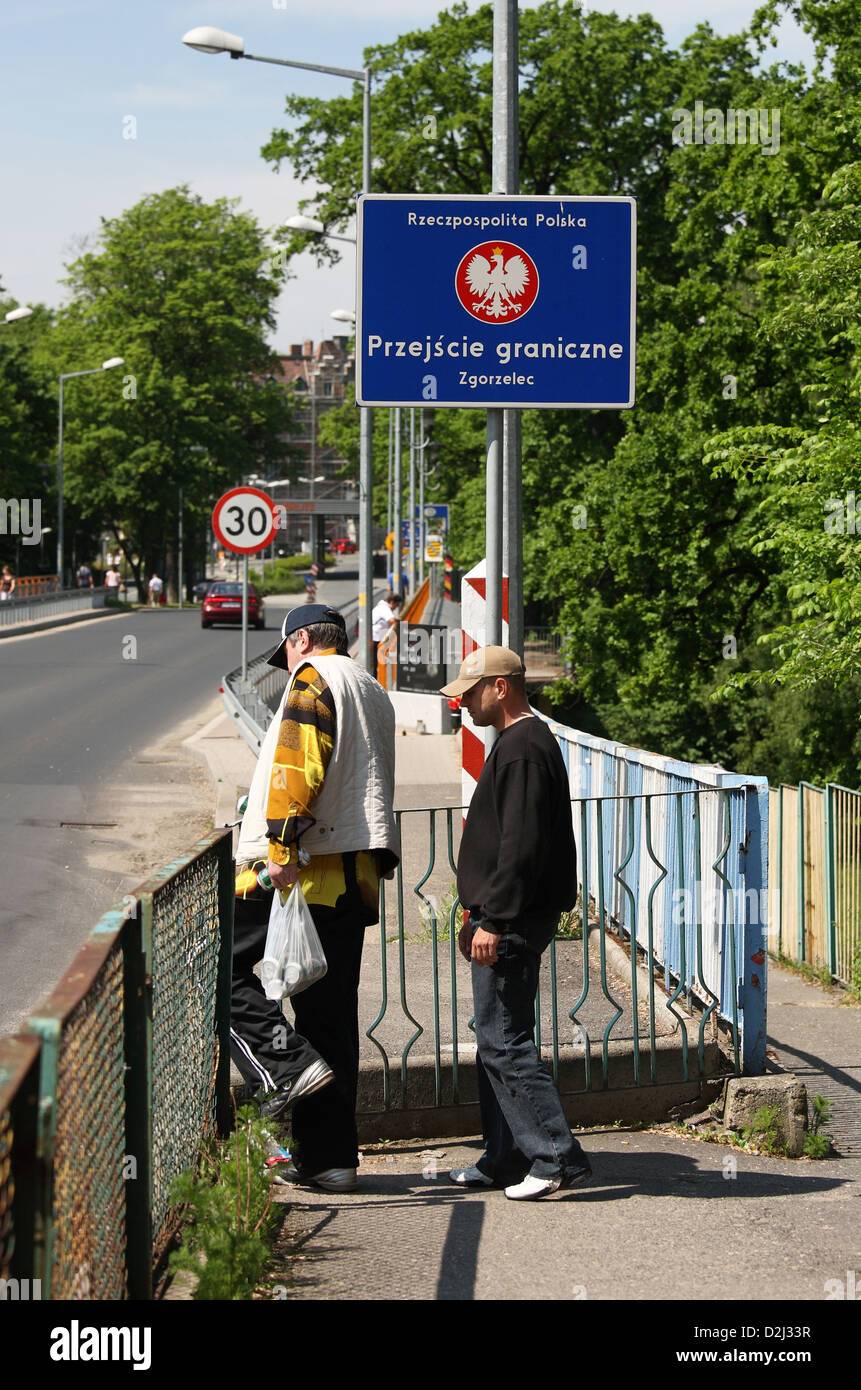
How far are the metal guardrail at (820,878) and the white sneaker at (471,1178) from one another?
6.90 metres

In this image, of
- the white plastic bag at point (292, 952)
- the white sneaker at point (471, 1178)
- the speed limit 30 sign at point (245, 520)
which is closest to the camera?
the white plastic bag at point (292, 952)

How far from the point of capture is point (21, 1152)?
244 centimetres

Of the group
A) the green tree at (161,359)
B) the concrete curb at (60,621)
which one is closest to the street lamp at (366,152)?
the concrete curb at (60,621)

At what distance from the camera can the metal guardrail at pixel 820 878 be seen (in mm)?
12008

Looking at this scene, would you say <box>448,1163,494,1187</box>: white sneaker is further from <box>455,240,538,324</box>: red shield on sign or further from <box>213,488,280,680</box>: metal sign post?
<box>213,488,280,680</box>: metal sign post

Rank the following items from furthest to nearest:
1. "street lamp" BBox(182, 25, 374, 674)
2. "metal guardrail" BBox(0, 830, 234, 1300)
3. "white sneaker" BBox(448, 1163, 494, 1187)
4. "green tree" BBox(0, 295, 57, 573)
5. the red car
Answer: "green tree" BBox(0, 295, 57, 573)
the red car
"street lamp" BBox(182, 25, 374, 674)
"white sneaker" BBox(448, 1163, 494, 1187)
"metal guardrail" BBox(0, 830, 234, 1300)

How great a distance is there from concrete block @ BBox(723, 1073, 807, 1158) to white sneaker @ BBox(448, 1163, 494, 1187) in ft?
3.66

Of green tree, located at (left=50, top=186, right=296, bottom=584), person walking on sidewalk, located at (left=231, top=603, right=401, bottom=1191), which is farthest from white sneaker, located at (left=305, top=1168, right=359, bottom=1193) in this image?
green tree, located at (left=50, top=186, right=296, bottom=584)

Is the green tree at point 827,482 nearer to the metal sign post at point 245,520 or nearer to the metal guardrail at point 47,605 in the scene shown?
the metal sign post at point 245,520

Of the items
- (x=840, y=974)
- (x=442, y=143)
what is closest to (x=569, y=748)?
(x=840, y=974)

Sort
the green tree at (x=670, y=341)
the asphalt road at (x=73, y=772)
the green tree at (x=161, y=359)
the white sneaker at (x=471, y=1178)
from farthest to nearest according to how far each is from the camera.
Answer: the green tree at (x=161, y=359) → the green tree at (x=670, y=341) → the asphalt road at (x=73, y=772) → the white sneaker at (x=471, y=1178)

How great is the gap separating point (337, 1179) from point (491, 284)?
141 inches

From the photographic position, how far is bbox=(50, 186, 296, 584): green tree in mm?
67625
